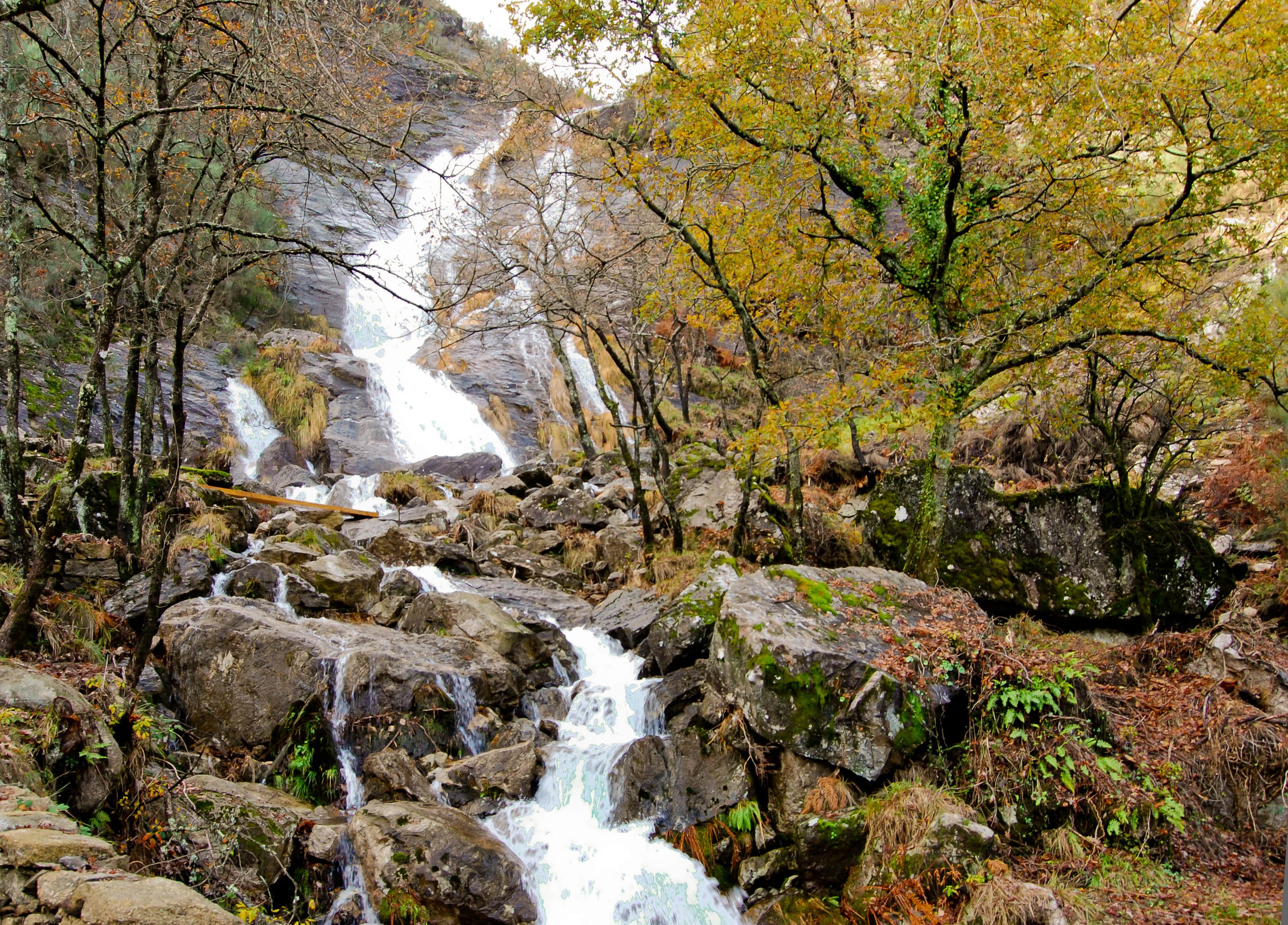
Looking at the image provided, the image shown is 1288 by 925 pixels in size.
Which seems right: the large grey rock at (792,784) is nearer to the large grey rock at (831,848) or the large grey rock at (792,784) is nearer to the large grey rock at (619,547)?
the large grey rock at (831,848)

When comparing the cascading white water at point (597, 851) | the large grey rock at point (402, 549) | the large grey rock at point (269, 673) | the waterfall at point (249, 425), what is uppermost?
the waterfall at point (249, 425)

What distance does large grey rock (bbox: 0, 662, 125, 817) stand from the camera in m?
4.20

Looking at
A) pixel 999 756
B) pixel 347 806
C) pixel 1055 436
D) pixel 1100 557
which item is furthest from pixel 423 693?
pixel 1055 436

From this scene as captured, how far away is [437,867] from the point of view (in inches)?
199

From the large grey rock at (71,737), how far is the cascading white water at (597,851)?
2.95 meters

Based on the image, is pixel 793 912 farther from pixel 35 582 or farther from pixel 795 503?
pixel 35 582

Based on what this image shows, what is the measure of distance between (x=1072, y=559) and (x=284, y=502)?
11843 mm

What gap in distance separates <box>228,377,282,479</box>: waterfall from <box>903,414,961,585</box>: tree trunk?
13700 millimetres

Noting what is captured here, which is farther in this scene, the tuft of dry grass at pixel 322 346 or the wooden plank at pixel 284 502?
the tuft of dry grass at pixel 322 346

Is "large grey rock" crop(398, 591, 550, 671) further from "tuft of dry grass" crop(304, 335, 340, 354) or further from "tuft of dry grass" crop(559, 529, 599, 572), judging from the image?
"tuft of dry grass" crop(304, 335, 340, 354)

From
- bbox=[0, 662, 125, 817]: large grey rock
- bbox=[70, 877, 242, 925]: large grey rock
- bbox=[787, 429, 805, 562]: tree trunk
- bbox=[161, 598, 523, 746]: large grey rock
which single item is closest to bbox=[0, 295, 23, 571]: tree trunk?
bbox=[161, 598, 523, 746]: large grey rock

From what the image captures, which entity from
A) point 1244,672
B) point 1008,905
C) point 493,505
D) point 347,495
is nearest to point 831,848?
point 1008,905

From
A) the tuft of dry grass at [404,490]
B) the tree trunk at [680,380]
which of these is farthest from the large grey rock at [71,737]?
the tree trunk at [680,380]

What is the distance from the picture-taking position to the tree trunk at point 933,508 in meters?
7.62
